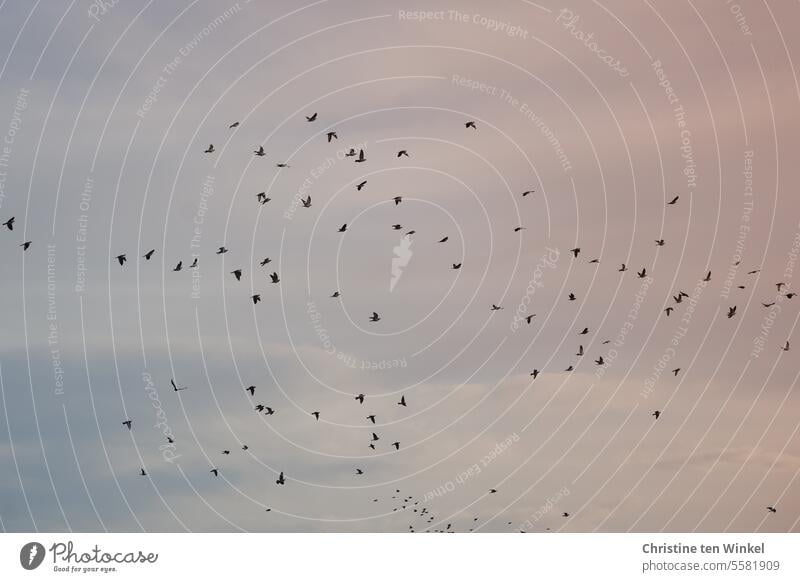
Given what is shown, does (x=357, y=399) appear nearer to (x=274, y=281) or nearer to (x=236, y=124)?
(x=274, y=281)

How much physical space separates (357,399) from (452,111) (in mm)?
16772

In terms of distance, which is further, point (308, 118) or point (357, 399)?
point (357, 399)

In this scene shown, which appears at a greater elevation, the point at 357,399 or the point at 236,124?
the point at 236,124

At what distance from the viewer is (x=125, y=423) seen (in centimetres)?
7300
